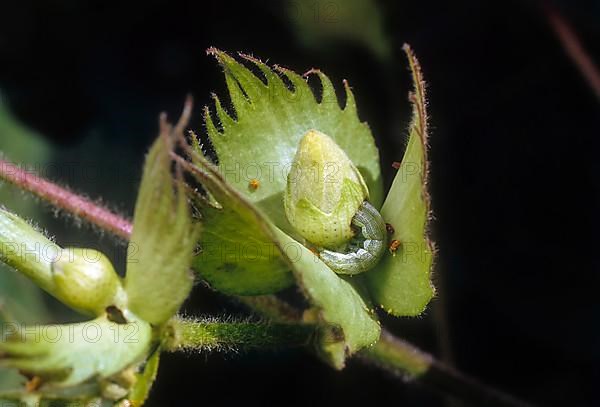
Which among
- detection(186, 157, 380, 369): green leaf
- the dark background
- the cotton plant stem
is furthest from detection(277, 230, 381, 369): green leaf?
the dark background

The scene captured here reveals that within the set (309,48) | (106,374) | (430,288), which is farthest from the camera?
(309,48)

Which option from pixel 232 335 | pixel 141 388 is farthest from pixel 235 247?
pixel 141 388

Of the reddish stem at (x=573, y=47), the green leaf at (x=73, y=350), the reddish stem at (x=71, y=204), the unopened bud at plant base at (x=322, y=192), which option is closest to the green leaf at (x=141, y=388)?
the green leaf at (x=73, y=350)

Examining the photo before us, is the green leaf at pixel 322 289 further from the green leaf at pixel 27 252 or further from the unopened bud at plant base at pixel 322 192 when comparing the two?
the green leaf at pixel 27 252

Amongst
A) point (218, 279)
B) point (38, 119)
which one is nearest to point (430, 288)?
point (218, 279)

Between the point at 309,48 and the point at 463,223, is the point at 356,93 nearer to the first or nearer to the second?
the point at 309,48
